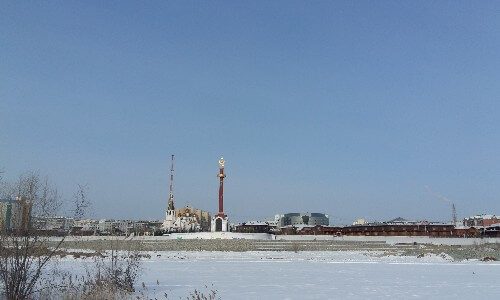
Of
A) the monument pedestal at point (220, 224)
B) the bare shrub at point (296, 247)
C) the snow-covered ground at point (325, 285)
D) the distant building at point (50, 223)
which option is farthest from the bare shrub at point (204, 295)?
the monument pedestal at point (220, 224)

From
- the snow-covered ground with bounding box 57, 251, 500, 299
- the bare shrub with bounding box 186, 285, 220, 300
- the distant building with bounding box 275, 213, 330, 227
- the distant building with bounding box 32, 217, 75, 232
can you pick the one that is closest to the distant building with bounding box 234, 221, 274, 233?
the distant building with bounding box 275, 213, 330, 227

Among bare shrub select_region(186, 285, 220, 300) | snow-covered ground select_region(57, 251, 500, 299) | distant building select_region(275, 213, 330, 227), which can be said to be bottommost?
snow-covered ground select_region(57, 251, 500, 299)

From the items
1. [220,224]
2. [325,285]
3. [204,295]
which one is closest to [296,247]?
[220,224]

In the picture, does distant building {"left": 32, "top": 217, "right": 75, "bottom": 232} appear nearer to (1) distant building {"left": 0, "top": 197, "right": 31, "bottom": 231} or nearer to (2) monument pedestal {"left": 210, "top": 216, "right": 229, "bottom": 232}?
(1) distant building {"left": 0, "top": 197, "right": 31, "bottom": 231}

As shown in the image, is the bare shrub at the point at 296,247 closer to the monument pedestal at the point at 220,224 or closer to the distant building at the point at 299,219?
the monument pedestal at the point at 220,224

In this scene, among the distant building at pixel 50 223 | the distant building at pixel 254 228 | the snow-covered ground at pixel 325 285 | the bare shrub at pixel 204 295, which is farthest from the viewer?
the distant building at pixel 254 228

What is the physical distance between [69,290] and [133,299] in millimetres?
1422

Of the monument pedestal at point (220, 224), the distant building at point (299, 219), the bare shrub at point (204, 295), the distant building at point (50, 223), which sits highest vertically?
the distant building at point (299, 219)

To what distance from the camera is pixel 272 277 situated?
18.1 meters

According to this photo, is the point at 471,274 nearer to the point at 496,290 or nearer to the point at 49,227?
the point at 496,290

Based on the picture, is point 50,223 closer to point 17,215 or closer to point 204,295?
point 17,215

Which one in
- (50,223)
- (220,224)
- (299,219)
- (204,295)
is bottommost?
(204,295)

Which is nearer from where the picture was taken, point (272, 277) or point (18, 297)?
point (18, 297)

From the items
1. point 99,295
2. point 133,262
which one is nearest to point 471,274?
point 133,262
